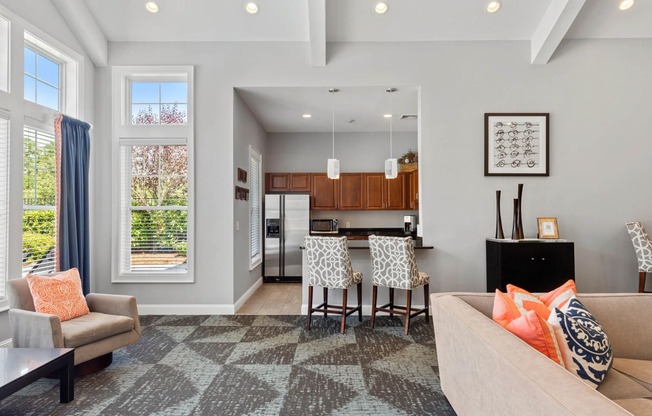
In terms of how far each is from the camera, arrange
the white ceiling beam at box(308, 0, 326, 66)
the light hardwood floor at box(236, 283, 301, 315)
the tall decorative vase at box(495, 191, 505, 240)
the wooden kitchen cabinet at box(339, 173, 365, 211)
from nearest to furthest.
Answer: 1. the white ceiling beam at box(308, 0, 326, 66)
2. the tall decorative vase at box(495, 191, 505, 240)
3. the light hardwood floor at box(236, 283, 301, 315)
4. the wooden kitchen cabinet at box(339, 173, 365, 211)

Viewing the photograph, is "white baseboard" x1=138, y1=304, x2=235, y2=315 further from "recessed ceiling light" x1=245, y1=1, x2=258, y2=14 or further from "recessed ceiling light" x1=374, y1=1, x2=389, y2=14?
"recessed ceiling light" x1=374, y1=1, x2=389, y2=14

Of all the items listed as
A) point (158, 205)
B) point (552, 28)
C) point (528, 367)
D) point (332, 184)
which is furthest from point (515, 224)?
point (158, 205)

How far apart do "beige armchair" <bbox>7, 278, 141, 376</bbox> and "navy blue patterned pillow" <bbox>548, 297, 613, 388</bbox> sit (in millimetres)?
2895

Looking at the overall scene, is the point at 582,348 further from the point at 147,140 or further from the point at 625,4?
the point at 147,140

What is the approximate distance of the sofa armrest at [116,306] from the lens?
303cm

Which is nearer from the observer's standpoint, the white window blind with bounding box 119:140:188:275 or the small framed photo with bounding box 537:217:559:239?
the small framed photo with bounding box 537:217:559:239

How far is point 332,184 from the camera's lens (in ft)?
22.6

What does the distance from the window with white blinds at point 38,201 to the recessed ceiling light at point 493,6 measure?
4648 mm

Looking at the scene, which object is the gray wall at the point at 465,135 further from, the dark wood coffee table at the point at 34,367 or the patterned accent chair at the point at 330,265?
the dark wood coffee table at the point at 34,367

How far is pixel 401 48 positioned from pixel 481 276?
111 inches

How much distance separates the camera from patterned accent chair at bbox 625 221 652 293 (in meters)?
3.87

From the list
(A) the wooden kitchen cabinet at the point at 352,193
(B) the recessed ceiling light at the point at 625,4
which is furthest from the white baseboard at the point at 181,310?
(B) the recessed ceiling light at the point at 625,4

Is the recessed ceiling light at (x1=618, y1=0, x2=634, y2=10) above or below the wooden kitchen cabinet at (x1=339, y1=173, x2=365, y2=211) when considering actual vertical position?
above

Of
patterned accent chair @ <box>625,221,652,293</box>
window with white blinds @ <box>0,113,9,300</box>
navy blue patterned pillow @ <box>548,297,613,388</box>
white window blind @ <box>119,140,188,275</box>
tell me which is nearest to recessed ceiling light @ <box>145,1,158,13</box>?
white window blind @ <box>119,140,188,275</box>
